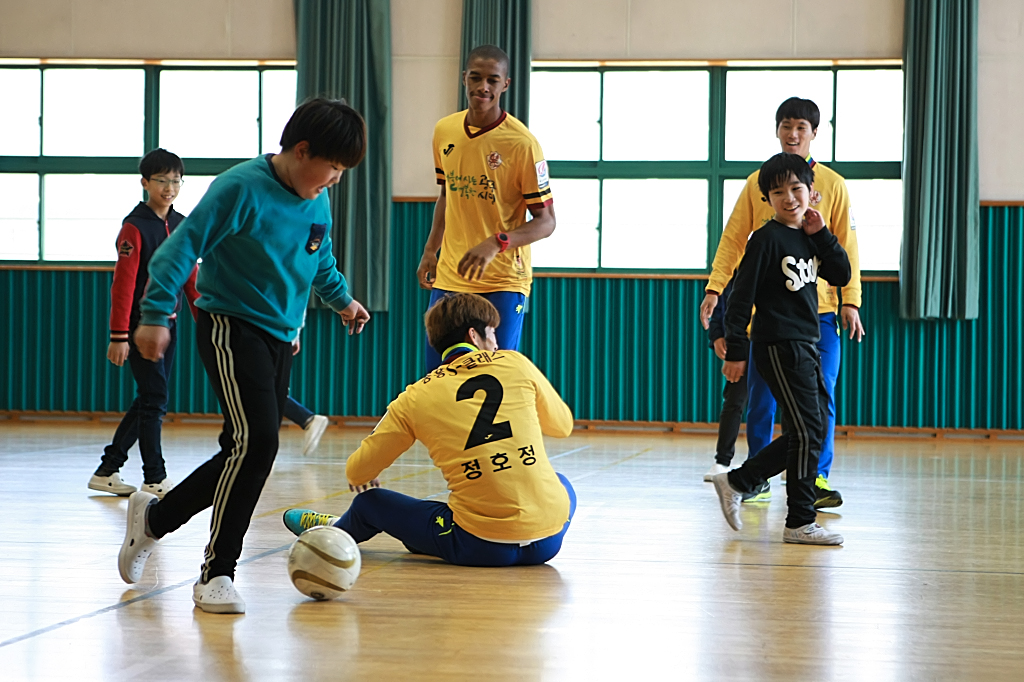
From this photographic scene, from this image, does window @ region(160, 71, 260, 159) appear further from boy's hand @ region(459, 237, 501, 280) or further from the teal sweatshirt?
the teal sweatshirt

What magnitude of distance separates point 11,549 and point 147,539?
80 cm

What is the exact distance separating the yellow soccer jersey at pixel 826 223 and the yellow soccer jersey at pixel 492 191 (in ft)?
3.44

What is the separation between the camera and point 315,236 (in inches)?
105

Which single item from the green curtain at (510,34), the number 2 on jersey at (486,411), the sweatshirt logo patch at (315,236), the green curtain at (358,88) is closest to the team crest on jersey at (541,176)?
the number 2 on jersey at (486,411)

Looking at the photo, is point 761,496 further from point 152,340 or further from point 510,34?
point 510,34

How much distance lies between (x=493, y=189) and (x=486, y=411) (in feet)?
4.23

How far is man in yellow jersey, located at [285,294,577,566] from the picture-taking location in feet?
9.43

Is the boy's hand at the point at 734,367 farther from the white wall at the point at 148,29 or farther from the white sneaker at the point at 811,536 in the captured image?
the white wall at the point at 148,29

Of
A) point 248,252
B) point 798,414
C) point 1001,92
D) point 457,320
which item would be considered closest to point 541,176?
point 457,320

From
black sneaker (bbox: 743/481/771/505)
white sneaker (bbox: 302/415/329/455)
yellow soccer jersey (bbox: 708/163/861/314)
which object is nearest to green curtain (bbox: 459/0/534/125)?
yellow soccer jersey (bbox: 708/163/861/314)

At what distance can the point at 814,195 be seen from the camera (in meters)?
3.94

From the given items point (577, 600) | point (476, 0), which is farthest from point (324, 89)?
point (577, 600)

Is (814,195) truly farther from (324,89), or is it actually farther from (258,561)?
(324,89)

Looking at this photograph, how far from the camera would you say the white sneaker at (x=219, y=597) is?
243 centimetres
